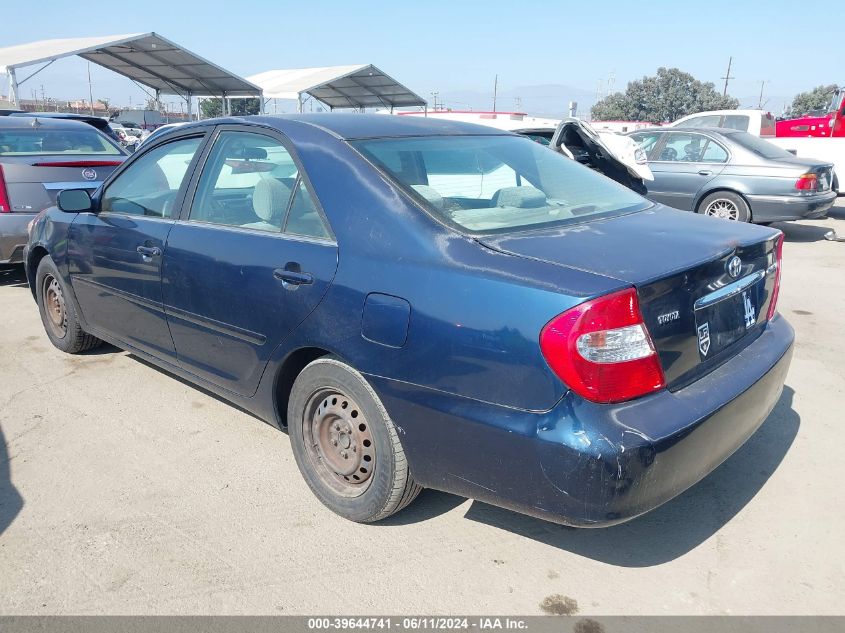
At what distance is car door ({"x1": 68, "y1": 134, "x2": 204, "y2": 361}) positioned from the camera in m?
3.62

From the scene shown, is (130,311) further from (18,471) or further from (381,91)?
(381,91)

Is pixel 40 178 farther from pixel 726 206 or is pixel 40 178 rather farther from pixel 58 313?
pixel 726 206

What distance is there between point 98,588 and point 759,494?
109 inches

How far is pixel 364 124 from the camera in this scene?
126 inches

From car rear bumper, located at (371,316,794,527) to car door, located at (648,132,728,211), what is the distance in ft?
25.4

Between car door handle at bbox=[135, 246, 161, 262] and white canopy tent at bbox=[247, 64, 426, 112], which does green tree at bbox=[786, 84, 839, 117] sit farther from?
car door handle at bbox=[135, 246, 161, 262]

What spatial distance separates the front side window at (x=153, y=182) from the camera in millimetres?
3648

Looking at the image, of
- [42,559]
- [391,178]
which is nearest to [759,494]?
[391,178]

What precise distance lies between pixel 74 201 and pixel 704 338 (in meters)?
3.53

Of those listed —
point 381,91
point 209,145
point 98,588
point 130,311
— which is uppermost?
point 381,91

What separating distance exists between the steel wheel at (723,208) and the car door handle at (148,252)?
799 cm

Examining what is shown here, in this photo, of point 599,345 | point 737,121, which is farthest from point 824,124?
point 599,345

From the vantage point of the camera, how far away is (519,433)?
2.18m

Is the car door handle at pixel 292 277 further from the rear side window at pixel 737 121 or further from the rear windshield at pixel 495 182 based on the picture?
the rear side window at pixel 737 121
